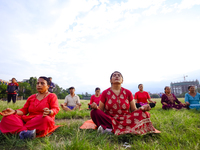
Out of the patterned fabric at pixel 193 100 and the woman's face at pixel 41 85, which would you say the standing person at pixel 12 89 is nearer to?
the woman's face at pixel 41 85

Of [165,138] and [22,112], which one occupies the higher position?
[22,112]

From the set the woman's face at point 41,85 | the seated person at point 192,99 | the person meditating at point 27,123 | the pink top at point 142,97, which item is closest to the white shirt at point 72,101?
the pink top at point 142,97

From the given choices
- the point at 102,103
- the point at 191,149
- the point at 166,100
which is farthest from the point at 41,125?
the point at 166,100

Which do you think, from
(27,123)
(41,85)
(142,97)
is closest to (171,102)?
(142,97)

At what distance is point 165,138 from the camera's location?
8.30 ft

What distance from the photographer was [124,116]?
3311 millimetres

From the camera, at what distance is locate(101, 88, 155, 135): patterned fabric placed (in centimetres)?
297

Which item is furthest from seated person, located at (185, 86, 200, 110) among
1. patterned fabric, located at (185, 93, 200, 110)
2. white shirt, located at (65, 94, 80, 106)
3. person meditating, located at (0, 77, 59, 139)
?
person meditating, located at (0, 77, 59, 139)

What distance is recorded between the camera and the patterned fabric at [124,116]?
2.97m

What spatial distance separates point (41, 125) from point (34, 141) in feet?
1.09

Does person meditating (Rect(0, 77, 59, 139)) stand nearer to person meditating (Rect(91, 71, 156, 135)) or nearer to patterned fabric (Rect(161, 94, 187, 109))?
person meditating (Rect(91, 71, 156, 135))

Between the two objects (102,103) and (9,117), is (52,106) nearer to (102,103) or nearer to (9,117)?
(9,117)

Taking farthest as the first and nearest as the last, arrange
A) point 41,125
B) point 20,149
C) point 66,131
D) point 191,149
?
point 66,131, point 41,125, point 20,149, point 191,149

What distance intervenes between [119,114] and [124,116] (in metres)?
0.24
